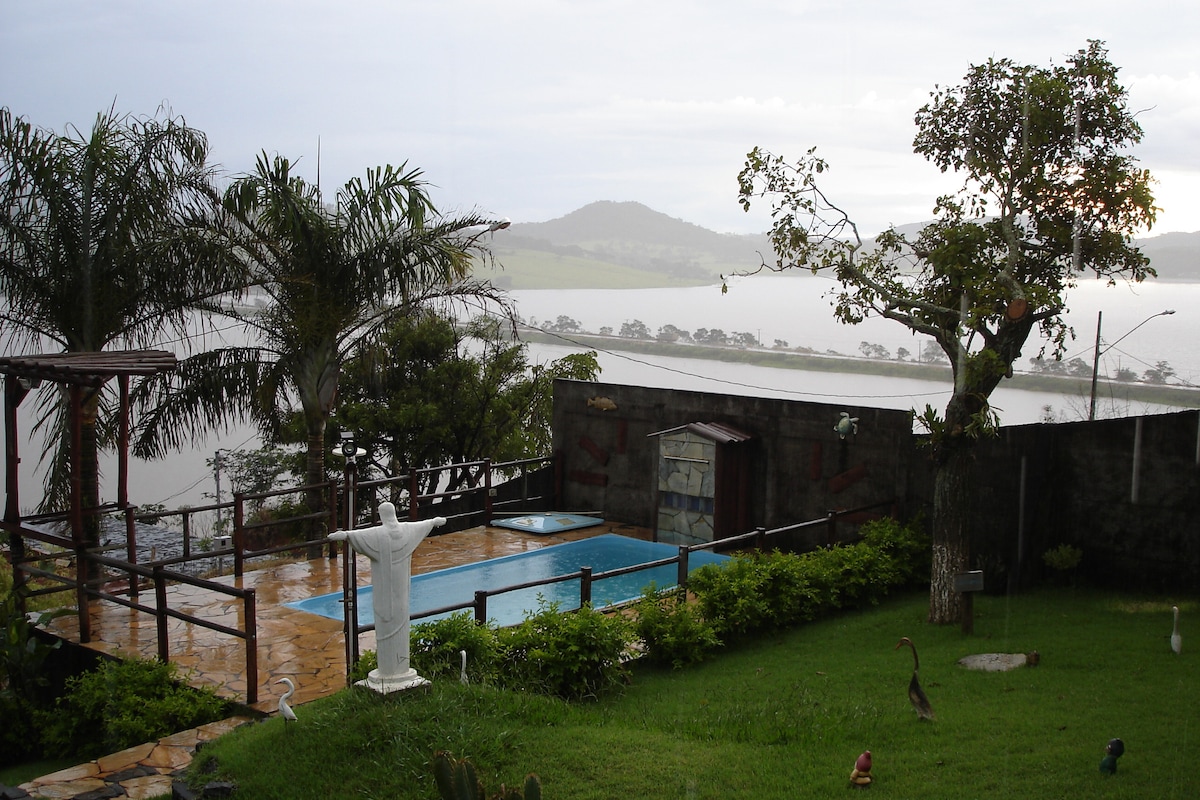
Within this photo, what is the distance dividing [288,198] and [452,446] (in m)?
9.00

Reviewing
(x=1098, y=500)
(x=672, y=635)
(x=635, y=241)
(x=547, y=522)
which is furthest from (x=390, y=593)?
(x=635, y=241)

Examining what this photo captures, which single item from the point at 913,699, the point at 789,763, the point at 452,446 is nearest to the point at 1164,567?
the point at 913,699

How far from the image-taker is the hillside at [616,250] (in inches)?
1332

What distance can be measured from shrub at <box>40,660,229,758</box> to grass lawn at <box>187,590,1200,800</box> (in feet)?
3.30

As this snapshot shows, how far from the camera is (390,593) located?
671 cm

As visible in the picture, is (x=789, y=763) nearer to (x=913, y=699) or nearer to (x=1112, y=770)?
(x=913, y=699)

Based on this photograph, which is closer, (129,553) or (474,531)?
(129,553)

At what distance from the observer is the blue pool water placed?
465 inches

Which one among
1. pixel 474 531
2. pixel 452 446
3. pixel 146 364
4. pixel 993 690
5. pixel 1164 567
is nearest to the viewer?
pixel 993 690

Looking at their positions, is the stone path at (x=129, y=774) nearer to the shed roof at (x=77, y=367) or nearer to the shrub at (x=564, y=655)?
the shrub at (x=564, y=655)

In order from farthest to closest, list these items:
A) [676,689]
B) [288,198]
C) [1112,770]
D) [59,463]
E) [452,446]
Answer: [452,446], [288,198], [59,463], [676,689], [1112,770]

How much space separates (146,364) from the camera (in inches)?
387

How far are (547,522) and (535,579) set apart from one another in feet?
8.80

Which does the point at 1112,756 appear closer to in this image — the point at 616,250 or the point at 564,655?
the point at 564,655
